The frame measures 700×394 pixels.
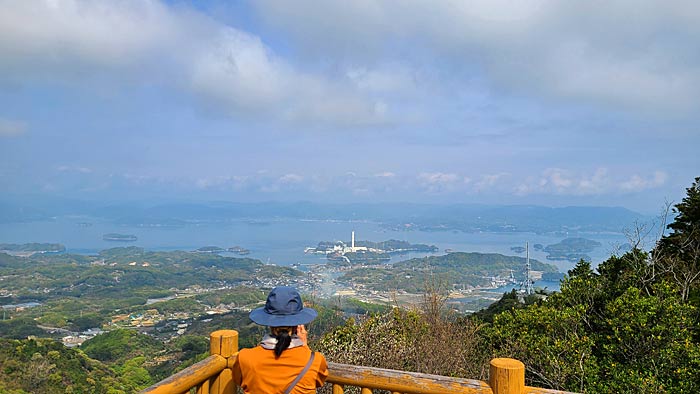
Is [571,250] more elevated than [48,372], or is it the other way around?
[571,250]

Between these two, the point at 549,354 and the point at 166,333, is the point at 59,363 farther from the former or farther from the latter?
the point at 549,354

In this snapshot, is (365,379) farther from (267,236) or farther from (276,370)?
(267,236)

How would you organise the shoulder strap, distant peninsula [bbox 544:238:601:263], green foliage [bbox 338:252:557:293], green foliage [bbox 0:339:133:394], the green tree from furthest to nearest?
distant peninsula [bbox 544:238:601:263], green foliage [bbox 338:252:557:293], green foliage [bbox 0:339:133:394], the green tree, the shoulder strap

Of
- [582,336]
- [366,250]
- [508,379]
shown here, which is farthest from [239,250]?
[508,379]

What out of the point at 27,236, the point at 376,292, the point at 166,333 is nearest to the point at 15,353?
the point at 166,333

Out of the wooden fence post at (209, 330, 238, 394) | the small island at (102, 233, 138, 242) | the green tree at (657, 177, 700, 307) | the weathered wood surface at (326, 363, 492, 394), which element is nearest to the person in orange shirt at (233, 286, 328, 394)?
the weathered wood surface at (326, 363, 492, 394)

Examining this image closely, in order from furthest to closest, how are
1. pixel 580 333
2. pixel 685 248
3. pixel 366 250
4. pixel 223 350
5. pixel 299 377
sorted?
pixel 366 250 → pixel 685 248 → pixel 580 333 → pixel 223 350 → pixel 299 377

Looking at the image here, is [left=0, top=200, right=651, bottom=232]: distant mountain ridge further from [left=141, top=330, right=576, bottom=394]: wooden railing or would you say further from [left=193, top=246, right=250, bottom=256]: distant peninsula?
[left=141, top=330, right=576, bottom=394]: wooden railing
